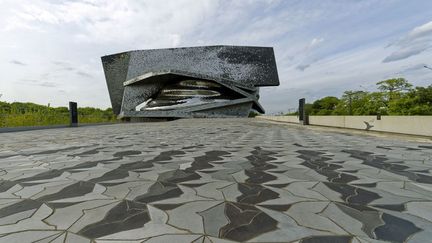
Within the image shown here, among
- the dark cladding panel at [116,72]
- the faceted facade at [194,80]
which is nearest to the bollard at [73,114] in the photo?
the faceted facade at [194,80]

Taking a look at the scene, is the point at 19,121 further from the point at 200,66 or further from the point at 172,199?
the point at 200,66

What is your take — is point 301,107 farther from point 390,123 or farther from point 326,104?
point 326,104

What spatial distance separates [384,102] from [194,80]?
2743 centimetres

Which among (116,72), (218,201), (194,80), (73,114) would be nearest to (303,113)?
(218,201)

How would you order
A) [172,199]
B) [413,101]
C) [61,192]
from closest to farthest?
[172,199] → [61,192] → [413,101]

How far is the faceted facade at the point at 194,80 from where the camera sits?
3962 cm

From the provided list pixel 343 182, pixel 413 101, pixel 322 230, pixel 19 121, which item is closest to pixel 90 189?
pixel 322 230

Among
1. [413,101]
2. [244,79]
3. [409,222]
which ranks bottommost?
[409,222]

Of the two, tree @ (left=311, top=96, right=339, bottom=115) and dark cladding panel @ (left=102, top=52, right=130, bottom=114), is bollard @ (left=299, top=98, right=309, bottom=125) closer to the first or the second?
dark cladding panel @ (left=102, top=52, right=130, bottom=114)

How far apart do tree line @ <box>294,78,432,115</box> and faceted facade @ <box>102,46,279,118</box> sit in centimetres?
927

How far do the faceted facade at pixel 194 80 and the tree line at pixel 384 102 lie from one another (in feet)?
30.4

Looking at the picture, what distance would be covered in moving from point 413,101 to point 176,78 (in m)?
29.4

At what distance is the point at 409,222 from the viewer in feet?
6.80

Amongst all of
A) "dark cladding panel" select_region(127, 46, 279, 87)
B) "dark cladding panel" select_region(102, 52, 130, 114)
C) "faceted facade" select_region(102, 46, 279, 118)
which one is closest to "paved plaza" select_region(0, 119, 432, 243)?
"faceted facade" select_region(102, 46, 279, 118)
